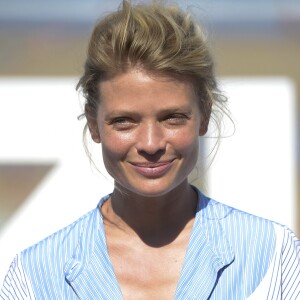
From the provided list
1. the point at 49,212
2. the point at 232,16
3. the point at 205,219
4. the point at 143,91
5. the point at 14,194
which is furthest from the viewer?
the point at 232,16

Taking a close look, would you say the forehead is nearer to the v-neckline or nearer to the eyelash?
the eyelash

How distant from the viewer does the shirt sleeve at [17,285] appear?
180 cm

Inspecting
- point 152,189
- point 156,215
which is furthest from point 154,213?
point 152,189

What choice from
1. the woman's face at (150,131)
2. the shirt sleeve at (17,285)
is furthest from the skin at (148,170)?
the shirt sleeve at (17,285)

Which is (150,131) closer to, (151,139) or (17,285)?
(151,139)

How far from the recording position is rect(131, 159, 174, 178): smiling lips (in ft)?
5.65

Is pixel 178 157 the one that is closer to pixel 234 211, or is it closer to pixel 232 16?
pixel 234 211

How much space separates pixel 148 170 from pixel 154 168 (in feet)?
0.04

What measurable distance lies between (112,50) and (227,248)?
0.48 meters

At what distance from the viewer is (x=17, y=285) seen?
182 cm

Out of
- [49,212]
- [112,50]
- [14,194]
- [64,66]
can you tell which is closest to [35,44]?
[64,66]

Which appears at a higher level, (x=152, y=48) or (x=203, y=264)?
(x=152, y=48)

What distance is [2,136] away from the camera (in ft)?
11.8

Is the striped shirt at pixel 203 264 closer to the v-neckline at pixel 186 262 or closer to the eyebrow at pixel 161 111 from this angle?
the v-neckline at pixel 186 262
